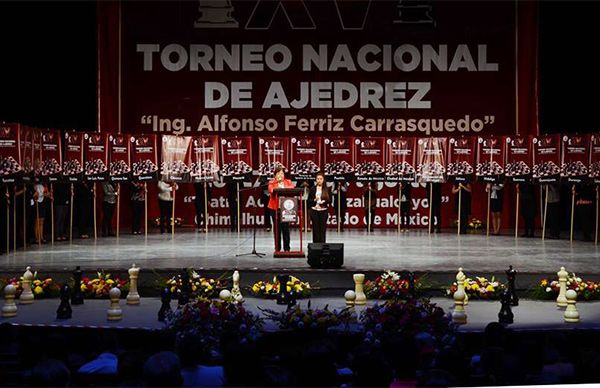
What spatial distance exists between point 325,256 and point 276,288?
1153 millimetres

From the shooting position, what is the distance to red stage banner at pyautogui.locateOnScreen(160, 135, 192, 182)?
19047mm

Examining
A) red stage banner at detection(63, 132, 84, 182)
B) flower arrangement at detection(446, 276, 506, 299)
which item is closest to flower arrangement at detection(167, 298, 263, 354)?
flower arrangement at detection(446, 276, 506, 299)

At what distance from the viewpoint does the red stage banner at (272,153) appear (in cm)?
1977

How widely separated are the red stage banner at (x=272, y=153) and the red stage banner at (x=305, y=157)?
18 cm

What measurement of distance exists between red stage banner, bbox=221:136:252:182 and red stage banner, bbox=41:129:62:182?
395 centimetres

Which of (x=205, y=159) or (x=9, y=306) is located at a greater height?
(x=205, y=159)

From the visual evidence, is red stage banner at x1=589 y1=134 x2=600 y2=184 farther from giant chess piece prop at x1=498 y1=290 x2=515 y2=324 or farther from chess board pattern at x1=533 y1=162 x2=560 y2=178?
giant chess piece prop at x1=498 y1=290 x2=515 y2=324

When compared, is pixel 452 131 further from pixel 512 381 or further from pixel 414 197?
pixel 512 381

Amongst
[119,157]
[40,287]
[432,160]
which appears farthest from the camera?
[432,160]

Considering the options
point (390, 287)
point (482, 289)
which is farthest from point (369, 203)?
point (390, 287)

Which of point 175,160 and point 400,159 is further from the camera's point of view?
point 400,159

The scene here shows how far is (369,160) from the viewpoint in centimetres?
1991

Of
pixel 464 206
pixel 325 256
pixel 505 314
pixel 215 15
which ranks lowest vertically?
pixel 505 314

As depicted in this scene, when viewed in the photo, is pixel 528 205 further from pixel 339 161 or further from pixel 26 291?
pixel 26 291
